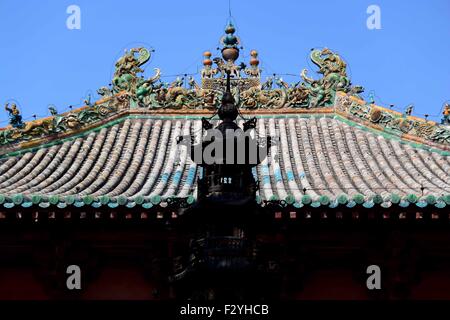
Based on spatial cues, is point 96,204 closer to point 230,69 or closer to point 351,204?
point 351,204

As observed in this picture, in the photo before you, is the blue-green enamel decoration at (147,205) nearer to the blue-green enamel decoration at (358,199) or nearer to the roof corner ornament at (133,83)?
the blue-green enamel decoration at (358,199)

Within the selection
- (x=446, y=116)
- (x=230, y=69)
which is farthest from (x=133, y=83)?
(x=446, y=116)

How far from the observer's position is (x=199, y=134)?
17438mm

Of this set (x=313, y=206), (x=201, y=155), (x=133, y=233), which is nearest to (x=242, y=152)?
(x=201, y=155)

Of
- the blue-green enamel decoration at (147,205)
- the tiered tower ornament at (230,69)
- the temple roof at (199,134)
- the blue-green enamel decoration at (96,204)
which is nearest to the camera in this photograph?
the blue-green enamel decoration at (147,205)

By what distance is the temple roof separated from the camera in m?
14.9

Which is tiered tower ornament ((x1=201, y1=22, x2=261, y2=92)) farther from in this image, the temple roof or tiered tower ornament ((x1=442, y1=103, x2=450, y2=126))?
tiered tower ornament ((x1=442, y1=103, x2=450, y2=126))

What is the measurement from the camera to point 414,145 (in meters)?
16.9

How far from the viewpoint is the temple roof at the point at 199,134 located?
14.9 meters

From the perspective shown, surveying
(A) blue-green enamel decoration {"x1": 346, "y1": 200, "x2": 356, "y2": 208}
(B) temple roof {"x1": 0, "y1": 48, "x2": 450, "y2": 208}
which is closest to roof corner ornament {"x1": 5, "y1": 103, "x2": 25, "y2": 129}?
(B) temple roof {"x1": 0, "y1": 48, "x2": 450, "y2": 208}

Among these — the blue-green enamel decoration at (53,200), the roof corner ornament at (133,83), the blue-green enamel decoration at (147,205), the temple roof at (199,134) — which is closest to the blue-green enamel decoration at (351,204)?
the temple roof at (199,134)

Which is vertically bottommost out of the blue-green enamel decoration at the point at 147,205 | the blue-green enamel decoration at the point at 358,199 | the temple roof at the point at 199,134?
the blue-green enamel decoration at the point at 147,205

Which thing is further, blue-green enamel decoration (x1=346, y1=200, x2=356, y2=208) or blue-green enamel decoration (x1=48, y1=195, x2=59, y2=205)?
blue-green enamel decoration (x1=48, y1=195, x2=59, y2=205)
